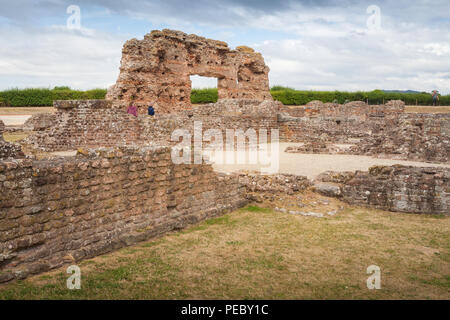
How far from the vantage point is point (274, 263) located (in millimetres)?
4789

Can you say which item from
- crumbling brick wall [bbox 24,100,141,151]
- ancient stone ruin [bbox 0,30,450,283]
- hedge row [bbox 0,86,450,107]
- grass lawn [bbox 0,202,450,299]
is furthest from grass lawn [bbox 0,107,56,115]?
grass lawn [bbox 0,202,450,299]

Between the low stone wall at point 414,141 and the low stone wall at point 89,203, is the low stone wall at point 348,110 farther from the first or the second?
the low stone wall at point 89,203

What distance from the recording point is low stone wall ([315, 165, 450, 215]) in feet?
22.6

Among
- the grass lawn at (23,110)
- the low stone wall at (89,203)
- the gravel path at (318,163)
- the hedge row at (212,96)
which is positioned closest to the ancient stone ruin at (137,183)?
the low stone wall at (89,203)

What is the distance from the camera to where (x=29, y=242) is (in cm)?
416

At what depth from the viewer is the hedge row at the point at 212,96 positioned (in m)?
32.5

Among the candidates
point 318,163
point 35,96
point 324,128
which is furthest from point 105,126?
point 35,96

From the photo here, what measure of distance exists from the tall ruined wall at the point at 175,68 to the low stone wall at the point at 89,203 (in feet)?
47.7

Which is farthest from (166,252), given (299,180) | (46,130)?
(46,130)

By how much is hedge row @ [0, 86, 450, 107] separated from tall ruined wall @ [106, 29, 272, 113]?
32.7 feet

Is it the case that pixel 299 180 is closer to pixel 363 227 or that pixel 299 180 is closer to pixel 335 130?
pixel 363 227

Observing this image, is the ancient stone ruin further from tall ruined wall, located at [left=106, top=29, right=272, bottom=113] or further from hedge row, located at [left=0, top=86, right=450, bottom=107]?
hedge row, located at [left=0, top=86, right=450, bottom=107]
